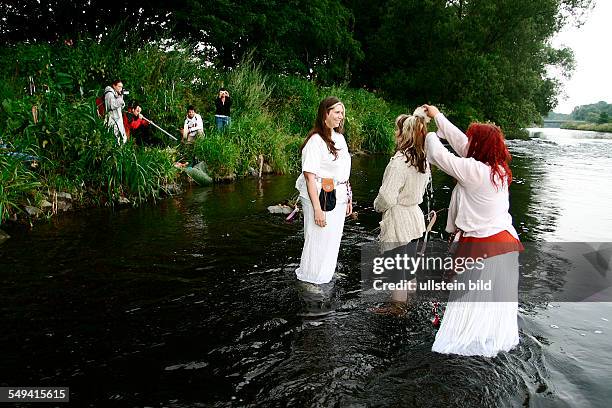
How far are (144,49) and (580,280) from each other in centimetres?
1400

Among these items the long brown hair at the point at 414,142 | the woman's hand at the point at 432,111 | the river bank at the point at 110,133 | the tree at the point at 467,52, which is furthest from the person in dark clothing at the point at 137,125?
the tree at the point at 467,52

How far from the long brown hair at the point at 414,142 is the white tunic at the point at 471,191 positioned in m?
0.74

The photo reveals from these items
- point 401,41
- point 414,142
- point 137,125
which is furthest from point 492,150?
point 401,41

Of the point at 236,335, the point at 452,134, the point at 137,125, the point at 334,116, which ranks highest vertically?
the point at 137,125

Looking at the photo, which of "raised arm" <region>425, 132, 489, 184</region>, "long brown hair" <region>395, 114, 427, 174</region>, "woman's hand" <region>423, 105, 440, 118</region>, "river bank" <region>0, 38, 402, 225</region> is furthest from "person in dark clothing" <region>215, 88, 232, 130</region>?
"raised arm" <region>425, 132, 489, 184</region>

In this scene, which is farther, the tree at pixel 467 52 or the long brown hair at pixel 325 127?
the tree at pixel 467 52

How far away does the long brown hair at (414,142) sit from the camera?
4.54 meters

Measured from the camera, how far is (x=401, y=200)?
4777 mm

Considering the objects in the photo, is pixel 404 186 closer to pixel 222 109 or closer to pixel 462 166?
pixel 462 166

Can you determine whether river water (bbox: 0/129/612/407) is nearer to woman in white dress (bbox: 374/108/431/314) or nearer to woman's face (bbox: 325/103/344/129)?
woman in white dress (bbox: 374/108/431/314)

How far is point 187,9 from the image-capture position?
741 inches

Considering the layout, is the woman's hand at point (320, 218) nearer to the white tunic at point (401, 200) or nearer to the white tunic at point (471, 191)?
the white tunic at point (401, 200)

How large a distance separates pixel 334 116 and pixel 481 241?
1.82 meters

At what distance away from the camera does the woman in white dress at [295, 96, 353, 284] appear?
4.64 m
